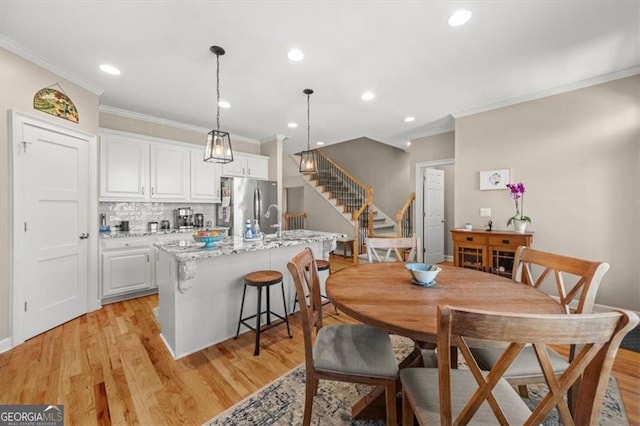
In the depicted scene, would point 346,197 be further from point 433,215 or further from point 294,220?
point 433,215

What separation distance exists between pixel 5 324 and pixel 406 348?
3518 mm

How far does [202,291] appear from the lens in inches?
92.4

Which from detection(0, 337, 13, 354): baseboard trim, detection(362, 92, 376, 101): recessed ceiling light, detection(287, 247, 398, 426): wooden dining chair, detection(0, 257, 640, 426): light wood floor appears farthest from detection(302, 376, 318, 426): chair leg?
detection(362, 92, 376, 101): recessed ceiling light

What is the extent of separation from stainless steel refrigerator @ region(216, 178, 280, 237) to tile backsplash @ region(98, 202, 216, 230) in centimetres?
53

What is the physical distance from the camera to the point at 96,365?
2.07m

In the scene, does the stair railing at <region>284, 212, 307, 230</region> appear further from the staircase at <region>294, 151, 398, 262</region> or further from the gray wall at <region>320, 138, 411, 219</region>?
the gray wall at <region>320, 138, 411, 219</region>

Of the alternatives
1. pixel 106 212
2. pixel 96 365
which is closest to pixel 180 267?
pixel 96 365

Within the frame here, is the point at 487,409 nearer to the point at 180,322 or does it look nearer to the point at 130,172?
the point at 180,322

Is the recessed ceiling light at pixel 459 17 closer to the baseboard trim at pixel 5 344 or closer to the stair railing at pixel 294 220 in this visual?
the baseboard trim at pixel 5 344

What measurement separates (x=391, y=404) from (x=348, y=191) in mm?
6686

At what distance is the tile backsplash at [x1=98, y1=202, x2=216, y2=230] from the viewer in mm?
3855

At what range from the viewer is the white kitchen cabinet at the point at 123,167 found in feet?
11.8

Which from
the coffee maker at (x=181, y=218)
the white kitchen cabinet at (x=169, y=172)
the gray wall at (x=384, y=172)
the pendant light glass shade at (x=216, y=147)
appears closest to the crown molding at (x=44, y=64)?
the white kitchen cabinet at (x=169, y=172)

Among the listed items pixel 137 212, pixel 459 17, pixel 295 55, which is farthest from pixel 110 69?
pixel 459 17
